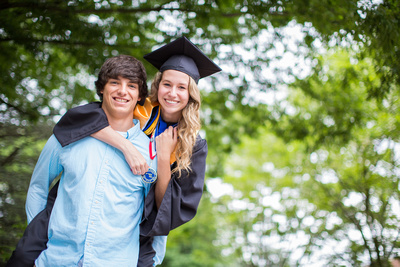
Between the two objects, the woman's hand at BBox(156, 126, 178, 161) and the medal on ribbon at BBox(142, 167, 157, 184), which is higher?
the woman's hand at BBox(156, 126, 178, 161)

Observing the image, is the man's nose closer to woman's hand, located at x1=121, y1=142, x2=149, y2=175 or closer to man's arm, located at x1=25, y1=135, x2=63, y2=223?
woman's hand, located at x1=121, y1=142, x2=149, y2=175

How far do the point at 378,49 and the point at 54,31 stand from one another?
11.1 ft

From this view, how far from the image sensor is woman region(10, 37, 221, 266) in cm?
235

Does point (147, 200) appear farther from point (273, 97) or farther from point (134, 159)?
point (273, 97)

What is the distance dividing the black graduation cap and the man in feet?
0.83

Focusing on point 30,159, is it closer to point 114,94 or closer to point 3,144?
point 3,144

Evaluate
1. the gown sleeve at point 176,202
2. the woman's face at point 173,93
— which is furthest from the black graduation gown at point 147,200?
the woman's face at point 173,93

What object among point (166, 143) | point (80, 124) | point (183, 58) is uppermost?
point (183, 58)

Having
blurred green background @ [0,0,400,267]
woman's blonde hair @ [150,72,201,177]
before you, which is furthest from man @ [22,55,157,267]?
blurred green background @ [0,0,400,267]

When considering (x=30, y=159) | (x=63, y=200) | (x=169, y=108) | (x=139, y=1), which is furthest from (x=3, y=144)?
(x=139, y=1)

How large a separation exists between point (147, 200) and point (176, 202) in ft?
0.62

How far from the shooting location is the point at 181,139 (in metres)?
2.47

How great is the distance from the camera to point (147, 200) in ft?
7.97

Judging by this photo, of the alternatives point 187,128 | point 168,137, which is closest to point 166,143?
point 168,137
